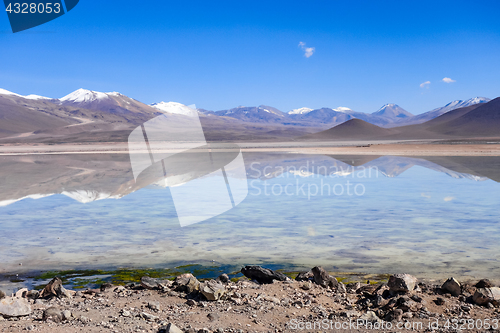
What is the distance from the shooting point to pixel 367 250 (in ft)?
20.8

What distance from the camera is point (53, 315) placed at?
3.79 meters

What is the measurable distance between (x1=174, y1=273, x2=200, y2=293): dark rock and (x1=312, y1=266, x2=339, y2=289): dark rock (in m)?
1.29

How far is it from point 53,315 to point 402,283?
3233 millimetres

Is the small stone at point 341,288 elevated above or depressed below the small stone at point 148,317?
below

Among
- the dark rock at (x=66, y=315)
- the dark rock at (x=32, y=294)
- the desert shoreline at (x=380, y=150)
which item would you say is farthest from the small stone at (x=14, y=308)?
the desert shoreline at (x=380, y=150)

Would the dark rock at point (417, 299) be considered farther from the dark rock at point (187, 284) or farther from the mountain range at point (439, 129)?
the mountain range at point (439, 129)

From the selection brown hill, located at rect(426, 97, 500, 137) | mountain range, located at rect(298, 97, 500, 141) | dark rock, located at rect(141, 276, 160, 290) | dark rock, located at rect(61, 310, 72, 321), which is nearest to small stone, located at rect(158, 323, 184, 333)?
dark rock, located at rect(61, 310, 72, 321)

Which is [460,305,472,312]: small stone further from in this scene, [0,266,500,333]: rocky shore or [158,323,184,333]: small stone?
[158,323,184,333]: small stone

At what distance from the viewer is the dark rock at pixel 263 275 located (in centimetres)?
492

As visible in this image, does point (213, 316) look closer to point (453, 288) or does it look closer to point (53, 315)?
point (53, 315)

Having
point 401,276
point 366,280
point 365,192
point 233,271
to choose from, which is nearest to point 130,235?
point 233,271

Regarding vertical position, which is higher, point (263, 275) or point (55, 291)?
point (55, 291)

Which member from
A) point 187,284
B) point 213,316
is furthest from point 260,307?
point 187,284

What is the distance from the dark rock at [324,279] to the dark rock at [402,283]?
579 millimetres
